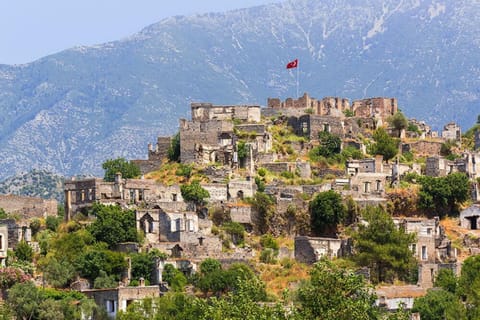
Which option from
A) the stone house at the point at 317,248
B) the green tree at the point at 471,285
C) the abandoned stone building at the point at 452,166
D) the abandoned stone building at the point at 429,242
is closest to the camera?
the green tree at the point at 471,285

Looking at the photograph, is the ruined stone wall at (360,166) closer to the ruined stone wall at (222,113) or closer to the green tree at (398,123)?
the ruined stone wall at (222,113)

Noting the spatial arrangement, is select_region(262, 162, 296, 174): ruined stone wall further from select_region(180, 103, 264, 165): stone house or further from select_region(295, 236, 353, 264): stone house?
select_region(295, 236, 353, 264): stone house

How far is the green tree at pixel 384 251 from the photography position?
89.0 meters

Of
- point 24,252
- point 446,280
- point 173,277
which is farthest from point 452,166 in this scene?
point 24,252

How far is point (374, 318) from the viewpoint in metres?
65.2

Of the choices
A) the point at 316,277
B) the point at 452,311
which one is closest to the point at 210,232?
the point at 452,311

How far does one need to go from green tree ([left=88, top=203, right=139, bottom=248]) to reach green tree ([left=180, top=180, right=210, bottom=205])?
4959 millimetres

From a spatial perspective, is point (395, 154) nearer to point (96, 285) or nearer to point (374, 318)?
point (96, 285)

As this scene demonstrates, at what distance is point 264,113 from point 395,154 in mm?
10638

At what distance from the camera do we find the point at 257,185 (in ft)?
330

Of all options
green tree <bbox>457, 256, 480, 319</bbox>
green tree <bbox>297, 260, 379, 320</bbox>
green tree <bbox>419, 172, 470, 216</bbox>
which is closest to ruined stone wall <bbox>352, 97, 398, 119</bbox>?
green tree <bbox>419, 172, 470, 216</bbox>

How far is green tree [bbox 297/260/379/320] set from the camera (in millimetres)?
62219

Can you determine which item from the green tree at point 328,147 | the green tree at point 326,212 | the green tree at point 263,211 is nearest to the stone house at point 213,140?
the green tree at point 328,147

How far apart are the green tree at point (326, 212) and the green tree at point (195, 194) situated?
705 centimetres
